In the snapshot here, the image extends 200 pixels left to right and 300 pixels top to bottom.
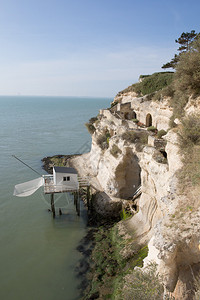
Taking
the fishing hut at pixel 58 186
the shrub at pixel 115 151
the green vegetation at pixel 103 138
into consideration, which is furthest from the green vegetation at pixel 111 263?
the green vegetation at pixel 103 138

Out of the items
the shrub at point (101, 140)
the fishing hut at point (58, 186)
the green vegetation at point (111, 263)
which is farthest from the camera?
the shrub at point (101, 140)

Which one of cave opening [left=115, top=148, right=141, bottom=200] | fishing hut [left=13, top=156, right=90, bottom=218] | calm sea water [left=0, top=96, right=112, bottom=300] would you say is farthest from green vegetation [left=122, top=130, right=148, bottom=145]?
calm sea water [left=0, top=96, right=112, bottom=300]

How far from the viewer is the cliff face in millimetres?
7000

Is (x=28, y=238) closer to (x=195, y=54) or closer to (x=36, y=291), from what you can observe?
(x=36, y=291)

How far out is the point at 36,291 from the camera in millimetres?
12062

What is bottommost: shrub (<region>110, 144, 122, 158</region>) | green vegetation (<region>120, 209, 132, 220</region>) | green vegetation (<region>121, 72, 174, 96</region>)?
green vegetation (<region>120, 209, 132, 220</region>)

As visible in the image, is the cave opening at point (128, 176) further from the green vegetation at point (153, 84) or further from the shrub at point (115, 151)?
the green vegetation at point (153, 84)

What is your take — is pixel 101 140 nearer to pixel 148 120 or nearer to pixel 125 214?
pixel 148 120

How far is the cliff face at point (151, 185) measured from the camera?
7.00 m

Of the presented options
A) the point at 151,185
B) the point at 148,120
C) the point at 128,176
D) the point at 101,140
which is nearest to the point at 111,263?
the point at 151,185

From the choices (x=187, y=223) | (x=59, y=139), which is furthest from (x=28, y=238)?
(x=59, y=139)

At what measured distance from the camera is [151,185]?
1493cm

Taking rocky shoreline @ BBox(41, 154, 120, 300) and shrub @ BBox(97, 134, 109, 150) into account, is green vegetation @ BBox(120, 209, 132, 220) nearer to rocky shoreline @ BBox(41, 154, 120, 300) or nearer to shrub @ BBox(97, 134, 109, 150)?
rocky shoreline @ BBox(41, 154, 120, 300)

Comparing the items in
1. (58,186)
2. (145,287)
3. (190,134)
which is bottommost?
(58,186)
